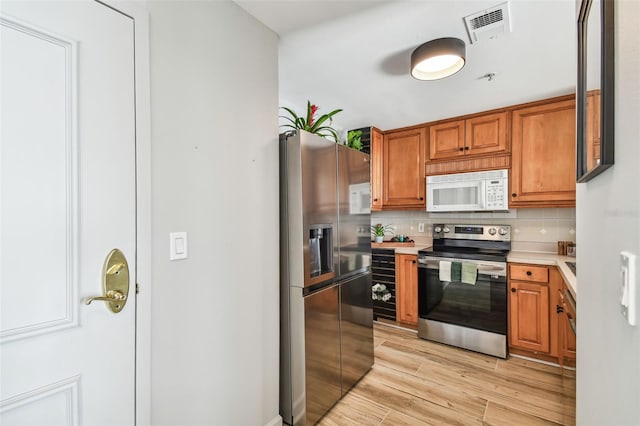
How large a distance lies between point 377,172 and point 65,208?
10.3ft

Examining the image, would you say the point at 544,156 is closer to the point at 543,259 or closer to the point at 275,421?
the point at 543,259

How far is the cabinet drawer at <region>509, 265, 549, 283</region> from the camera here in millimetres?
2510

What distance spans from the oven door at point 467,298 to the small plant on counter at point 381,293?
403 millimetres

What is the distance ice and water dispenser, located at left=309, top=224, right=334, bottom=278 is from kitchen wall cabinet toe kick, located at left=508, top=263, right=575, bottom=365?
179cm

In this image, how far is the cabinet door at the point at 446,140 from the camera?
3.18 metres

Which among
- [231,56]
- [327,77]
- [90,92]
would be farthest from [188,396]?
[327,77]

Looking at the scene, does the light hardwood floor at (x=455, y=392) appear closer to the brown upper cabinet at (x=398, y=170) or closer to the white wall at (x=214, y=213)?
the white wall at (x=214, y=213)

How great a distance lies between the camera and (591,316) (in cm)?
86

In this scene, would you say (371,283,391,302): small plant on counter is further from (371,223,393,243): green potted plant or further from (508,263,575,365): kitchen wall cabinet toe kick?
(508,263,575,365): kitchen wall cabinet toe kick

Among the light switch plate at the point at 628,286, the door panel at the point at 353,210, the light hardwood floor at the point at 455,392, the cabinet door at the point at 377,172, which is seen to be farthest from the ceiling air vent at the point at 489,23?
the light hardwood floor at the point at 455,392

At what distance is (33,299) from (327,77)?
6.93 ft

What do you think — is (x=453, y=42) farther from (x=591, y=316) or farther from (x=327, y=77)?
(x=591, y=316)

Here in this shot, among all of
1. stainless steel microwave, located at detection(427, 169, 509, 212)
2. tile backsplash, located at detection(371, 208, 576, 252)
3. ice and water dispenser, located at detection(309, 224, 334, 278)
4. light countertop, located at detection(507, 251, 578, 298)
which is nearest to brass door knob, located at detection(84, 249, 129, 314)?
ice and water dispenser, located at detection(309, 224, 334, 278)

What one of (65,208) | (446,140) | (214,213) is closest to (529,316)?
(446,140)
